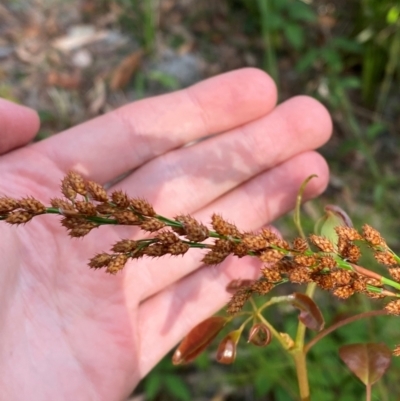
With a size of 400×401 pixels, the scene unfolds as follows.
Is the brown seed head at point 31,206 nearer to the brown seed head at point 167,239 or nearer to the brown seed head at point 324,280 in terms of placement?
the brown seed head at point 167,239

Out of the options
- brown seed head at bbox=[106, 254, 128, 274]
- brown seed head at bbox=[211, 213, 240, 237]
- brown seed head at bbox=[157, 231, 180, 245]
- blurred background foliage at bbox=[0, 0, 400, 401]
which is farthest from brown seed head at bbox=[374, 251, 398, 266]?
blurred background foliage at bbox=[0, 0, 400, 401]

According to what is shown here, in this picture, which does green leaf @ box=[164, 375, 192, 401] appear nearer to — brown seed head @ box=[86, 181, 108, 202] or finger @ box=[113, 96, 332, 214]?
finger @ box=[113, 96, 332, 214]

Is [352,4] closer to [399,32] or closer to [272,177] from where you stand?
[399,32]

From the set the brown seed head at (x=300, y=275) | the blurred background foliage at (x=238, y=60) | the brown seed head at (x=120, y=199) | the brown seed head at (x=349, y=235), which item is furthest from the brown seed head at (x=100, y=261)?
the blurred background foliage at (x=238, y=60)

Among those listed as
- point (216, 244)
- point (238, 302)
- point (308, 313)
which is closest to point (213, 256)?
point (216, 244)

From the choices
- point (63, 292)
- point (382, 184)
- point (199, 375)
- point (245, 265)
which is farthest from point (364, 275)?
point (382, 184)

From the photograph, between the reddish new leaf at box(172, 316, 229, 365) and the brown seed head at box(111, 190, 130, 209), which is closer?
the brown seed head at box(111, 190, 130, 209)

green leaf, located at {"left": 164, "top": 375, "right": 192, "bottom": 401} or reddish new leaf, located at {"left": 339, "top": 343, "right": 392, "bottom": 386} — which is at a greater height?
reddish new leaf, located at {"left": 339, "top": 343, "right": 392, "bottom": 386}
